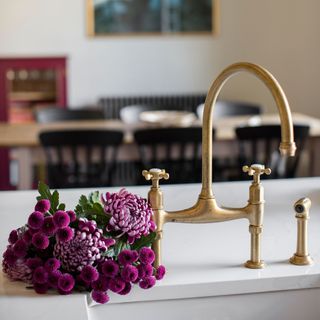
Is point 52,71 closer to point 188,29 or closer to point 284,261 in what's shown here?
point 188,29

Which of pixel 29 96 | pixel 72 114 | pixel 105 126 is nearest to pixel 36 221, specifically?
pixel 105 126

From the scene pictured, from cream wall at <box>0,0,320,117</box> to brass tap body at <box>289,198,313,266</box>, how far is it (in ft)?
16.8

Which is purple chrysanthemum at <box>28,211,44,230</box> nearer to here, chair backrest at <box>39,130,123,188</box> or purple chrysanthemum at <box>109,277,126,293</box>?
purple chrysanthemum at <box>109,277,126,293</box>

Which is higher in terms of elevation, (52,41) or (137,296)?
(52,41)

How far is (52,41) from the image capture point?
630cm

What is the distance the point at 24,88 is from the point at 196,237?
15.9 feet

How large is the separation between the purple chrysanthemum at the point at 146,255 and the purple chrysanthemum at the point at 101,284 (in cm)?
7

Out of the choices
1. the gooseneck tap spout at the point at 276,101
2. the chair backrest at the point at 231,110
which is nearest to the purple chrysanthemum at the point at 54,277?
the gooseneck tap spout at the point at 276,101

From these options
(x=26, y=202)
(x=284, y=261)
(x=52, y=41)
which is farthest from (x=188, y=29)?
(x=284, y=261)

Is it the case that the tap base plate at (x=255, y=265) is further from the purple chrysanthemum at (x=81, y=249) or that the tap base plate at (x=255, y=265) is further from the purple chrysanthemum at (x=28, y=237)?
the purple chrysanthemum at (x=28, y=237)

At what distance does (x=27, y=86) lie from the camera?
20.6 ft

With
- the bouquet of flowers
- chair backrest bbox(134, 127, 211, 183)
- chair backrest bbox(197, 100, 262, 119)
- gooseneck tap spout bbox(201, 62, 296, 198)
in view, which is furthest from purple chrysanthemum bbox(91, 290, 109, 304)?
chair backrest bbox(197, 100, 262, 119)

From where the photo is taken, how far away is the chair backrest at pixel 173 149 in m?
3.88

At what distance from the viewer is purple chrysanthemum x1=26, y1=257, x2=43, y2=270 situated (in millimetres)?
1248
